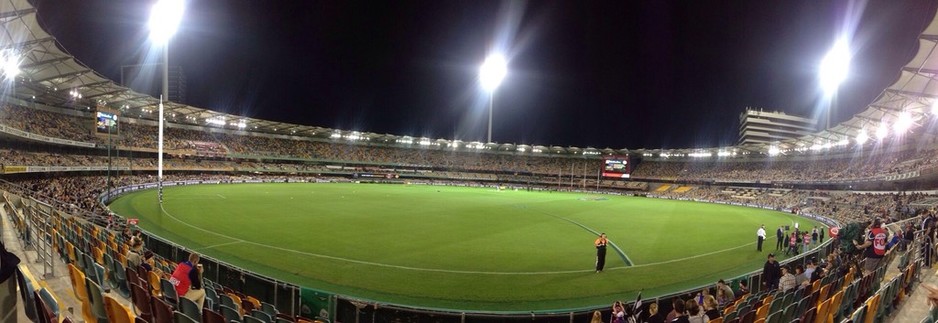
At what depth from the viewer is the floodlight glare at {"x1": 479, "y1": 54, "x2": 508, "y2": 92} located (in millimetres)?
71375

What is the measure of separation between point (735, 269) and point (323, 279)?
14955 millimetres

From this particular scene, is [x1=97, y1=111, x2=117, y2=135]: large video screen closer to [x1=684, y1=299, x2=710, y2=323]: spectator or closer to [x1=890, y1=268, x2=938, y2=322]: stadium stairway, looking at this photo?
[x1=684, y1=299, x2=710, y2=323]: spectator

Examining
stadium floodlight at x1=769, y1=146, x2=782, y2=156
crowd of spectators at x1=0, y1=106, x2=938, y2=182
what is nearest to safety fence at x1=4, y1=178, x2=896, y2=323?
crowd of spectators at x1=0, y1=106, x2=938, y2=182

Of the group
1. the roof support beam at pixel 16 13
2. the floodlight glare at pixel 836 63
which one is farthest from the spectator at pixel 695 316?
the floodlight glare at pixel 836 63

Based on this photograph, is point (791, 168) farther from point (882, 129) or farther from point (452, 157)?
point (452, 157)

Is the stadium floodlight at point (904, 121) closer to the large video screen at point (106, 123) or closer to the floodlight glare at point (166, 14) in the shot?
the large video screen at point (106, 123)

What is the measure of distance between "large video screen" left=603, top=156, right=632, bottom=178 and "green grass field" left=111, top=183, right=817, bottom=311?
103 ft

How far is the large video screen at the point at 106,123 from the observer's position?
984 inches

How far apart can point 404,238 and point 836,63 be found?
1954 inches

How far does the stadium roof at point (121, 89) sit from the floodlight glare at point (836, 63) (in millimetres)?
6532

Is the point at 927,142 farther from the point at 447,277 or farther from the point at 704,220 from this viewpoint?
the point at 447,277

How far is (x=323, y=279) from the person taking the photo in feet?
41.9

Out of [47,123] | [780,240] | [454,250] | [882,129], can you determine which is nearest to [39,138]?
[47,123]

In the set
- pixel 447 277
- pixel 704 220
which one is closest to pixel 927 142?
pixel 704 220
